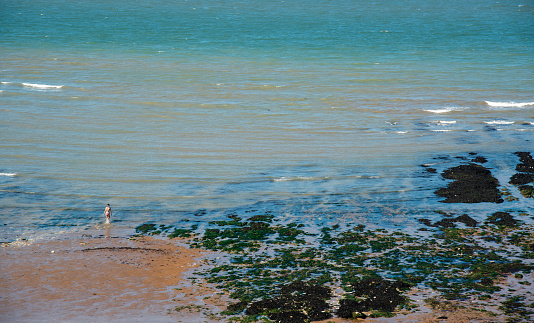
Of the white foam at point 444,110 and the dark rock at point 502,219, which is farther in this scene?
the white foam at point 444,110

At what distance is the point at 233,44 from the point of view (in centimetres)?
6662

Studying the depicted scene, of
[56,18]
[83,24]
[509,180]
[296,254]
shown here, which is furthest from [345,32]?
[296,254]

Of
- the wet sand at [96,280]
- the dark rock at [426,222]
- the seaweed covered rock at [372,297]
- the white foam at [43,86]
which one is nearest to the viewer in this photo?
the seaweed covered rock at [372,297]

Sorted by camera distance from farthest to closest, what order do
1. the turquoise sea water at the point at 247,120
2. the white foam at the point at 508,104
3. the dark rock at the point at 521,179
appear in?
the white foam at the point at 508,104 < the dark rock at the point at 521,179 < the turquoise sea water at the point at 247,120

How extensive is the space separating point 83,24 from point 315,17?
39.2 metres

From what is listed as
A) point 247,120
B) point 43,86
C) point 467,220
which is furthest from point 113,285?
point 43,86

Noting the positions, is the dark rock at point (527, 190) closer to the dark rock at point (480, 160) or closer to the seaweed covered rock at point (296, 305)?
the dark rock at point (480, 160)

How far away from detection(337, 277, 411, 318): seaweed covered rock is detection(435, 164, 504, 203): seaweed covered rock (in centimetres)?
717

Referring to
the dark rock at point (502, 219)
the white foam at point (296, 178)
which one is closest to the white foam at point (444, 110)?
the white foam at point (296, 178)

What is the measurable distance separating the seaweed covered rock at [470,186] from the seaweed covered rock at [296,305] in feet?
28.2

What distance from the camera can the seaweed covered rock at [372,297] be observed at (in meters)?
13.7

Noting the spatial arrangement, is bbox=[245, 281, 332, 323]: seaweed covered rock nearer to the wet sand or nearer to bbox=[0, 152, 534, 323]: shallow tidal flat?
bbox=[0, 152, 534, 323]: shallow tidal flat

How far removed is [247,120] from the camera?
34594 mm

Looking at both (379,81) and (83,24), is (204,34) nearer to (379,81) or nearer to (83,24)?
(83,24)
